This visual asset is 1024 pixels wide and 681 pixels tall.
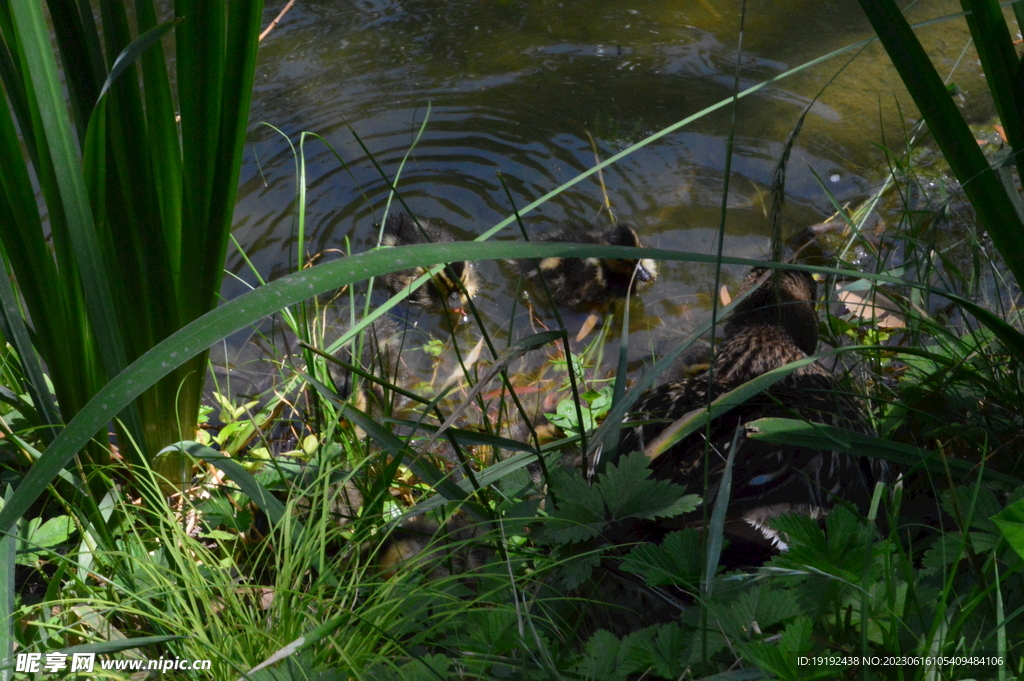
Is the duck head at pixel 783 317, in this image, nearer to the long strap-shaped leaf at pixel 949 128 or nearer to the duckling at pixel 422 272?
the duckling at pixel 422 272

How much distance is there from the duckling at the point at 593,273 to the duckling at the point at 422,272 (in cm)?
21

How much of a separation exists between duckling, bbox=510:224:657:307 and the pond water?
82mm

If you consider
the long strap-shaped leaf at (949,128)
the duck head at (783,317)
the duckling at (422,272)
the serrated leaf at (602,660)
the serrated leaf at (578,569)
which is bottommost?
the duck head at (783,317)

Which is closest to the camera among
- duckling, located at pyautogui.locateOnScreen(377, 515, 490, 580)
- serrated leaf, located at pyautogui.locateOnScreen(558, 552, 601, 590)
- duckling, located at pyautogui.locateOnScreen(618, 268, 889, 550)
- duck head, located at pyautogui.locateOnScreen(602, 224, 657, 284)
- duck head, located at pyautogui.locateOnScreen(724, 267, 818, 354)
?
serrated leaf, located at pyautogui.locateOnScreen(558, 552, 601, 590)

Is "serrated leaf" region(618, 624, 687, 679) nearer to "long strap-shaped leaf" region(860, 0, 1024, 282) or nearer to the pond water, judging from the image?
"long strap-shaped leaf" region(860, 0, 1024, 282)

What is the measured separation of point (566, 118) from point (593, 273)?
81 cm

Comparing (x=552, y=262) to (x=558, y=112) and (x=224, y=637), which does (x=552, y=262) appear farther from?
(x=224, y=637)

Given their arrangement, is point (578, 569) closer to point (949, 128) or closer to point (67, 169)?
point (949, 128)

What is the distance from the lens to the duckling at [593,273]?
286 centimetres

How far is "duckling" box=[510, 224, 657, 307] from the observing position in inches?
→ 113

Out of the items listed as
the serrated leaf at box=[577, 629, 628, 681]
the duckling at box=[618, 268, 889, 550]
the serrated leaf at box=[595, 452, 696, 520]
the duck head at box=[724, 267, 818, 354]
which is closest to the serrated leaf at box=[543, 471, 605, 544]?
the serrated leaf at box=[595, 452, 696, 520]

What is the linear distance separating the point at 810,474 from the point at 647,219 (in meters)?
1.48

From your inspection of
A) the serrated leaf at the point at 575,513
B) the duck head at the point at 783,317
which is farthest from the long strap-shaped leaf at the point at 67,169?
the duck head at the point at 783,317

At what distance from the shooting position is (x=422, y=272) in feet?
9.44
